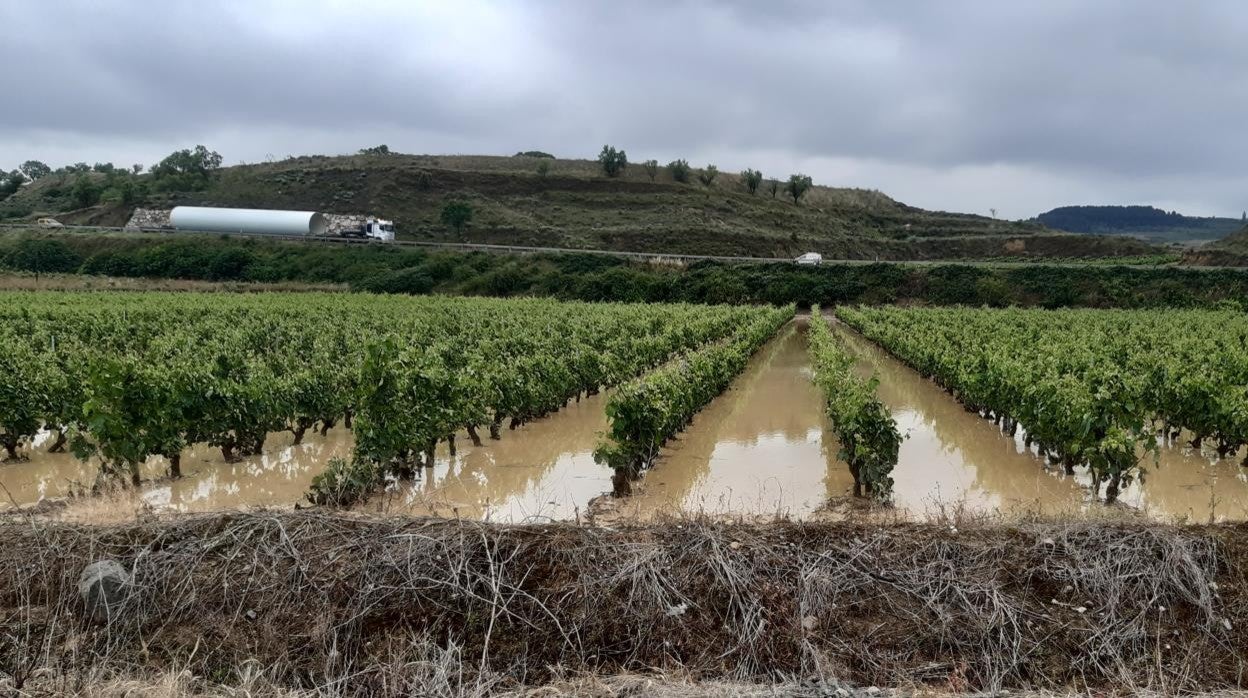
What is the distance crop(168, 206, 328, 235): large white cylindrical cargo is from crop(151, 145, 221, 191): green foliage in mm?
24512

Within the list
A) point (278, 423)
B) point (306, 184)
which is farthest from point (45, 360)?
point (306, 184)

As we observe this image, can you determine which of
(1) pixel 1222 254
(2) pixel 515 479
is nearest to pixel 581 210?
(1) pixel 1222 254

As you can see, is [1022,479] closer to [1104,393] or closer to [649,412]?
[1104,393]

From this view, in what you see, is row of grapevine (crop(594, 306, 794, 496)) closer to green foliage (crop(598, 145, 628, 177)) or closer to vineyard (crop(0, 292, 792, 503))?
vineyard (crop(0, 292, 792, 503))

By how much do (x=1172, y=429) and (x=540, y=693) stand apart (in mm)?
15840

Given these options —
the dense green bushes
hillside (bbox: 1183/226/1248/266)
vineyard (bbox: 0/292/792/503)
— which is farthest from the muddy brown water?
hillside (bbox: 1183/226/1248/266)

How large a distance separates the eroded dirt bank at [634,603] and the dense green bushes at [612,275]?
160ft

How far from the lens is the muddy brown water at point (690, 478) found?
31.3 ft

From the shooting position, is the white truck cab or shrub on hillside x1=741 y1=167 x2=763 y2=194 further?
shrub on hillside x1=741 y1=167 x2=763 y2=194

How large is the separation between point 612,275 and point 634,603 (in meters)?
51.7

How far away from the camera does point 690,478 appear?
37.3 feet

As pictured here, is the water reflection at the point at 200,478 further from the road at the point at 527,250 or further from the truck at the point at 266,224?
the truck at the point at 266,224

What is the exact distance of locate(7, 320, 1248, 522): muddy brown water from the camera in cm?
954

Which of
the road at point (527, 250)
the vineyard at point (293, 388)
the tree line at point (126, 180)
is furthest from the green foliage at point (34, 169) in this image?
the vineyard at point (293, 388)
